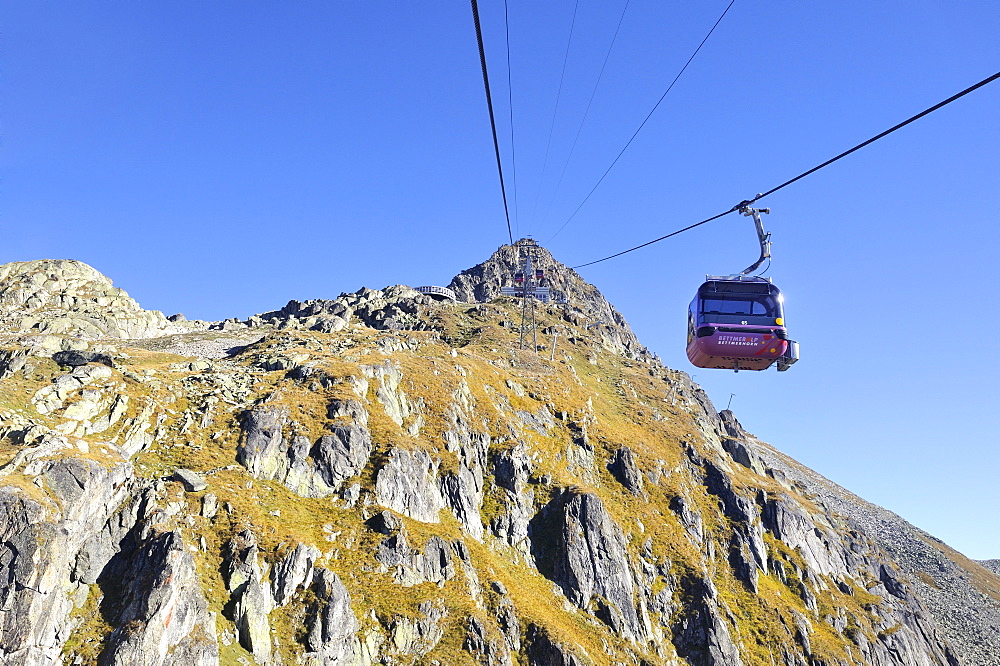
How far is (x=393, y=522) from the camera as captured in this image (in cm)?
7325

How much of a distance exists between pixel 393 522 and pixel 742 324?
5300 cm

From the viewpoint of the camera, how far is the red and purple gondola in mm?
32031

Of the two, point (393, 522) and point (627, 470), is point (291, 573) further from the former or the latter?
point (627, 470)

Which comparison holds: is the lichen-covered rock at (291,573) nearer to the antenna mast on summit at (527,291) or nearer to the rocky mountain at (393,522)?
the rocky mountain at (393,522)

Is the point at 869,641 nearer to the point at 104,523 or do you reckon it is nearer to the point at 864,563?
the point at 864,563

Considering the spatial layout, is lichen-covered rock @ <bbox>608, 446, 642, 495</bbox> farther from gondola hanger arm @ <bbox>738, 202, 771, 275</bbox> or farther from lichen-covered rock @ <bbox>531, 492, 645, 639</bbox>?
gondola hanger arm @ <bbox>738, 202, 771, 275</bbox>

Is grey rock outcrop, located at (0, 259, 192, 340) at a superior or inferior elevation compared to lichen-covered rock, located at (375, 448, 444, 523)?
superior

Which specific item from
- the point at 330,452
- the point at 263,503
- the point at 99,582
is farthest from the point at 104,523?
the point at 330,452

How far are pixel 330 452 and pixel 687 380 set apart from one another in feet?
444

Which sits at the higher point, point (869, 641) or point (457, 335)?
point (457, 335)

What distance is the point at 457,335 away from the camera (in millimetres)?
159250

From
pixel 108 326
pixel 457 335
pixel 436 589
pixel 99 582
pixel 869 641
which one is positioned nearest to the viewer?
pixel 99 582

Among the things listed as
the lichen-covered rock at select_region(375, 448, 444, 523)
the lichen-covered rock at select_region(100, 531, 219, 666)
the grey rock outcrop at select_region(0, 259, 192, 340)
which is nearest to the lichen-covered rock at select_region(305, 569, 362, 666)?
the lichen-covered rock at select_region(100, 531, 219, 666)

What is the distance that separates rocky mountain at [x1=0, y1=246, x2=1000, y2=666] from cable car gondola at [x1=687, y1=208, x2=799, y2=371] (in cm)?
4500
